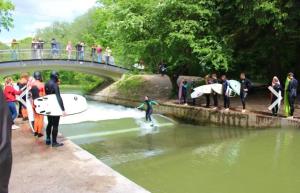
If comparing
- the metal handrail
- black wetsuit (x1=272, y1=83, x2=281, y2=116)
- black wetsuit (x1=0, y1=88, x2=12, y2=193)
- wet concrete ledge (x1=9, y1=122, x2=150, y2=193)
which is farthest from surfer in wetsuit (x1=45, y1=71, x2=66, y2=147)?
the metal handrail

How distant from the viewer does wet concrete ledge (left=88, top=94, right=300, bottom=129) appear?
1463 cm

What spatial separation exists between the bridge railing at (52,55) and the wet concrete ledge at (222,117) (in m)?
10.4

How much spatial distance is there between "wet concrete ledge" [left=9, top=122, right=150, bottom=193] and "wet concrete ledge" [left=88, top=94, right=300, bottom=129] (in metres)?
8.13

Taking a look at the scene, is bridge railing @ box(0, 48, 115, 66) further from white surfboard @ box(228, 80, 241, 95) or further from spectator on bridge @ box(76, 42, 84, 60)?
white surfboard @ box(228, 80, 241, 95)

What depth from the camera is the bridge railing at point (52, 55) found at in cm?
2738

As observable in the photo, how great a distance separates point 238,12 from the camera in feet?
60.6

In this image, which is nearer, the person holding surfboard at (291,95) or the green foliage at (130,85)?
the person holding surfboard at (291,95)

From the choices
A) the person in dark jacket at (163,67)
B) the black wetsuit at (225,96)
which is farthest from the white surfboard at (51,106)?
the person in dark jacket at (163,67)

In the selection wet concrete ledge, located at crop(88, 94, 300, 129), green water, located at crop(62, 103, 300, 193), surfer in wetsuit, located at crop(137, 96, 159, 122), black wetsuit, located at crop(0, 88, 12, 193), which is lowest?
green water, located at crop(62, 103, 300, 193)

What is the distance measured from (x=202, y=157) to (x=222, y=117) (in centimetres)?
620

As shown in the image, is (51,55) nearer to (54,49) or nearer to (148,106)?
(54,49)

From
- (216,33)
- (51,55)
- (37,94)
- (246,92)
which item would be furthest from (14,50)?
(37,94)

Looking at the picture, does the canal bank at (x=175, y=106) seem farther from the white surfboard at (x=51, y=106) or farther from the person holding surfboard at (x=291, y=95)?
the white surfboard at (x=51, y=106)

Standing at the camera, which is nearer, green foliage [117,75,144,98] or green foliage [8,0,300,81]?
green foliage [8,0,300,81]
